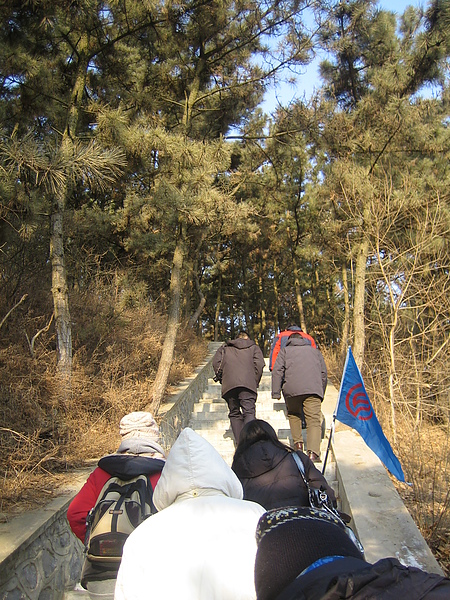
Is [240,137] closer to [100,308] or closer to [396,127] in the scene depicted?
[396,127]

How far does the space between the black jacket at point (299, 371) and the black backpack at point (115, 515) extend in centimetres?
400

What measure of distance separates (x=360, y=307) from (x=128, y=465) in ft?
30.6

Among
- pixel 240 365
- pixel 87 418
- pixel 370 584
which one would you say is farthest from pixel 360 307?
pixel 370 584

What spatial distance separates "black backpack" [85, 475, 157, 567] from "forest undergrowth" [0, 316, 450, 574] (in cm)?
178

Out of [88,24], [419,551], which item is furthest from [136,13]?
[419,551]

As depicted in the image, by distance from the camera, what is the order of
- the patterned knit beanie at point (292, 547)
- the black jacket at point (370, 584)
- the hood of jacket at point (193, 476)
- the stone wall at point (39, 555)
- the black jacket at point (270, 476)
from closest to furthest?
the black jacket at point (370, 584) < the patterned knit beanie at point (292, 547) < the hood of jacket at point (193, 476) < the black jacket at point (270, 476) < the stone wall at point (39, 555)

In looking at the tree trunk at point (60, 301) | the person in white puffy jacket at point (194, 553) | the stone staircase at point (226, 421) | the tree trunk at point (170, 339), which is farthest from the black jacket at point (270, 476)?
the tree trunk at point (170, 339)

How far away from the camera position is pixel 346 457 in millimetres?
6508

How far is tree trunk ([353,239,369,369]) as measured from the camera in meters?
11.4

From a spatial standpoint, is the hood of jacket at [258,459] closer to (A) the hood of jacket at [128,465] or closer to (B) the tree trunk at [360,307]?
(A) the hood of jacket at [128,465]

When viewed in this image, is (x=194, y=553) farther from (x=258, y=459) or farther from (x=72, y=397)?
(x=72, y=397)

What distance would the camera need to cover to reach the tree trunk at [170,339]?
29.1ft

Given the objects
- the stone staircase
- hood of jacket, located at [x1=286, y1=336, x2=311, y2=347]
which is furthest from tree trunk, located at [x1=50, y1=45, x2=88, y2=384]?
hood of jacket, located at [x1=286, y1=336, x2=311, y2=347]

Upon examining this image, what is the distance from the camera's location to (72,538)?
483cm
